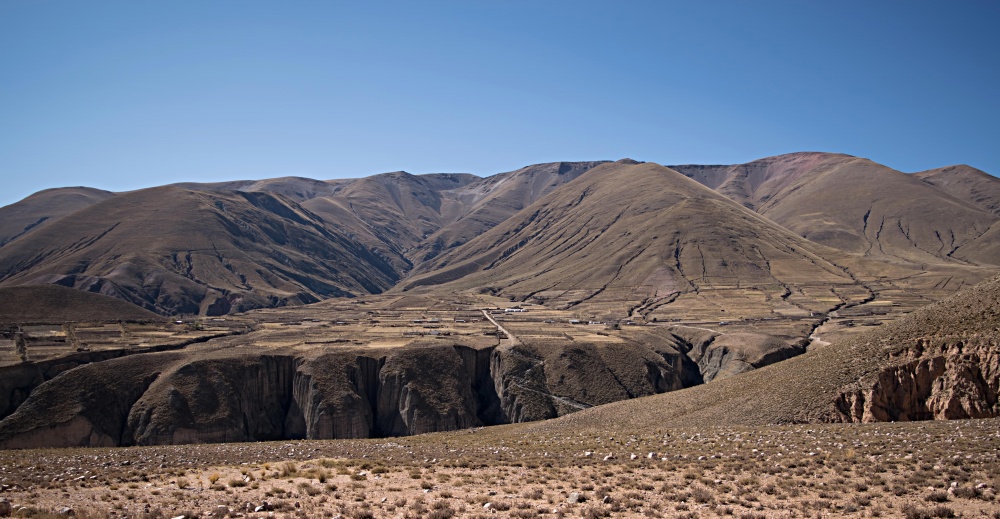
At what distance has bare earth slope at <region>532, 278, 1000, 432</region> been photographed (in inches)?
1347

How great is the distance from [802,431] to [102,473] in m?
33.5

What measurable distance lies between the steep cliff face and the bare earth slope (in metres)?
0.05

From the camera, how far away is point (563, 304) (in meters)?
162

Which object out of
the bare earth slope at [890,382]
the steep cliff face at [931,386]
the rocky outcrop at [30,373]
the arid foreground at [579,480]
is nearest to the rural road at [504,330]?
the bare earth slope at [890,382]

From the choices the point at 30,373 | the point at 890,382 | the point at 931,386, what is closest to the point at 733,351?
the point at 890,382

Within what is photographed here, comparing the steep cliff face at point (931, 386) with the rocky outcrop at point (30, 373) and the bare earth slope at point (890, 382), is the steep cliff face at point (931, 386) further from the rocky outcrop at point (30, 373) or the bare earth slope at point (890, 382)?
the rocky outcrop at point (30, 373)

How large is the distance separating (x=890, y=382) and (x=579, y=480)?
27.2 meters

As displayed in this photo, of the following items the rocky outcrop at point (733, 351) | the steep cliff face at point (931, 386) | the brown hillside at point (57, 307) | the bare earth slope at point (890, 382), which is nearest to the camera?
the steep cliff face at point (931, 386)

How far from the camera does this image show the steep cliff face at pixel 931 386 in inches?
1319

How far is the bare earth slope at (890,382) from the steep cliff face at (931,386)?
46mm

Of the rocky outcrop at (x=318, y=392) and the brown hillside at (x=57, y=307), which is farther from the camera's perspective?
the brown hillside at (x=57, y=307)

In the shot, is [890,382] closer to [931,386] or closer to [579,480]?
[931,386]

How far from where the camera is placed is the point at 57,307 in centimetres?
10619

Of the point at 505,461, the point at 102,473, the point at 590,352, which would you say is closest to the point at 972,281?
the point at 590,352
